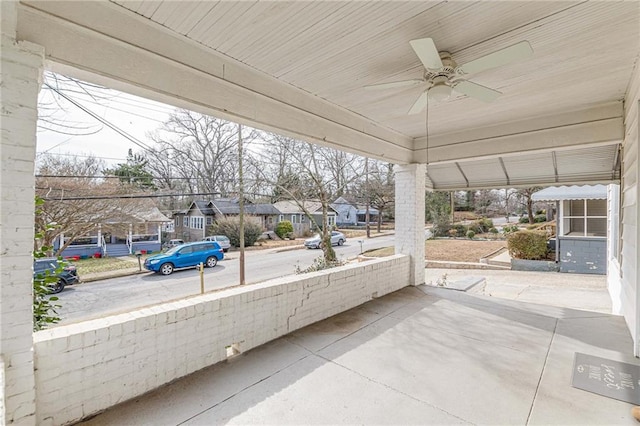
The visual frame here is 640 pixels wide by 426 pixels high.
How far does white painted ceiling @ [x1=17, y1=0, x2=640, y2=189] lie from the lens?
2.08 m

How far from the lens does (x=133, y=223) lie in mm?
10516

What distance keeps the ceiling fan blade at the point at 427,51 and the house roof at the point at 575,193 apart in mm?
9528

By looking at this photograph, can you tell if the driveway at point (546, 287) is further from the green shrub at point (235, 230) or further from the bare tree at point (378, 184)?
the green shrub at point (235, 230)

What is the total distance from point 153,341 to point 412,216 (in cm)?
464

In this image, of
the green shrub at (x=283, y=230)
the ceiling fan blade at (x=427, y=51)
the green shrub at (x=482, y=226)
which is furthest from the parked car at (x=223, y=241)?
the green shrub at (x=482, y=226)

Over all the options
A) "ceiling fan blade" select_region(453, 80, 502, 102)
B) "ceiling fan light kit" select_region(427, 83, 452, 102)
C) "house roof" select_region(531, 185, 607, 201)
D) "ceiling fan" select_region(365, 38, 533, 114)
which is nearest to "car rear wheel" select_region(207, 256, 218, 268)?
"ceiling fan" select_region(365, 38, 533, 114)

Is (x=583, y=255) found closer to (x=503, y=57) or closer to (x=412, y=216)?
(x=412, y=216)

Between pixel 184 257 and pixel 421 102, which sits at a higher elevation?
pixel 421 102

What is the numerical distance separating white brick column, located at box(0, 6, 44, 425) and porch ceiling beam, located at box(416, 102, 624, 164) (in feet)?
17.3

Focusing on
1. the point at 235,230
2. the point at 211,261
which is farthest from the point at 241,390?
the point at 235,230

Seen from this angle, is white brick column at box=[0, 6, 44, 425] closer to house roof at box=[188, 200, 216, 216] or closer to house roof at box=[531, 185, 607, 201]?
house roof at box=[531, 185, 607, 201]

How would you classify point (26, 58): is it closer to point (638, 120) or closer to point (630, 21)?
point (630, 21)

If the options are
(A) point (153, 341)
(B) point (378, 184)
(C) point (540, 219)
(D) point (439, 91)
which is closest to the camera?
(A) point (153, 341)

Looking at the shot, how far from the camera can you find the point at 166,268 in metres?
11.0
